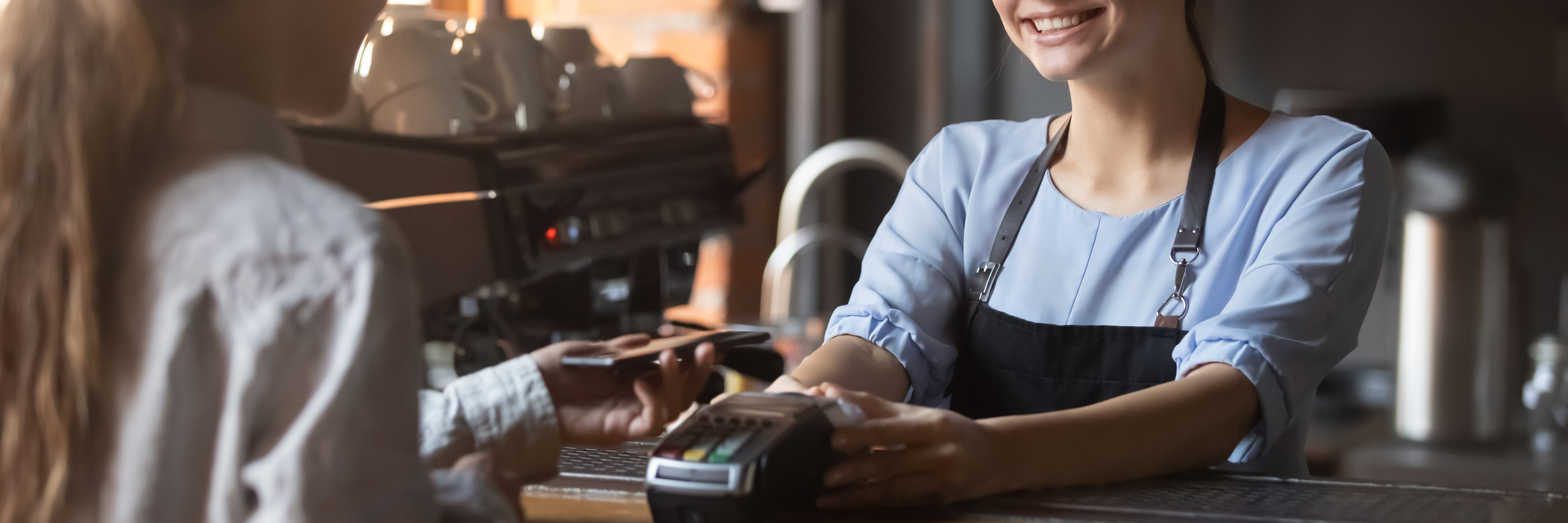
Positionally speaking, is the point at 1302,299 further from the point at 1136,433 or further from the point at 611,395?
the point at 611,395

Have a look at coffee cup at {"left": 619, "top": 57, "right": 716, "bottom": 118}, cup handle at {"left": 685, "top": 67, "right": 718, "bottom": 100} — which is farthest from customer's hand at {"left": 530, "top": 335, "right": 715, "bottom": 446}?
cup handle at {"left": 685, "top": 67, "right": 718, "bottom": 100}

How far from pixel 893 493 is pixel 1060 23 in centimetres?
49

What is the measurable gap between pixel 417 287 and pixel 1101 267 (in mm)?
705

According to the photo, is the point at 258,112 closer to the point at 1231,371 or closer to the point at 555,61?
the point at 1231,371

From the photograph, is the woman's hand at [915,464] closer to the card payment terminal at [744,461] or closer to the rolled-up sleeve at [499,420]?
the card payment terminal at [744,461]

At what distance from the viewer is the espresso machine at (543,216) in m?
1.07

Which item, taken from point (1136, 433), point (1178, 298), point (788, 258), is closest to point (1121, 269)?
point (1178, 298)

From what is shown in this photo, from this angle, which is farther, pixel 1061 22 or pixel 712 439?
pixel 1061 22

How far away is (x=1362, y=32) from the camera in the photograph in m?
2.20

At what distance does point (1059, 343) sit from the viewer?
1.06m

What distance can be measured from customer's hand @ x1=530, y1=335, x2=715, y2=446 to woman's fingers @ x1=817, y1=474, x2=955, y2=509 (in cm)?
11

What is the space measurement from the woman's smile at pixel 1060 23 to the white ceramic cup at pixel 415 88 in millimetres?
527

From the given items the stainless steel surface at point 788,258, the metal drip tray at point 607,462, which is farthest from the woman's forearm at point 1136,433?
the stainless steel surface at point 788,258

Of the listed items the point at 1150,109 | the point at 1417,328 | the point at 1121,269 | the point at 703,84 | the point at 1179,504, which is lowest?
the point at 1417,328
